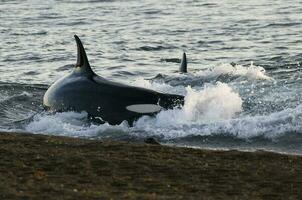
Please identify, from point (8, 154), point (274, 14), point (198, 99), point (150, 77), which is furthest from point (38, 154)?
point (274, 14)

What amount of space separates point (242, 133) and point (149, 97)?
172 centimetres

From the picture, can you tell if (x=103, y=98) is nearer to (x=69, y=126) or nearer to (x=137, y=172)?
(x=69, y=126)

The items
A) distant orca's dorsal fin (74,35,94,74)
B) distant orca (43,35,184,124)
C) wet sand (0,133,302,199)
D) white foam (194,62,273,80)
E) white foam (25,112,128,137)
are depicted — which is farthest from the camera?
white foam (194,62,273,80)

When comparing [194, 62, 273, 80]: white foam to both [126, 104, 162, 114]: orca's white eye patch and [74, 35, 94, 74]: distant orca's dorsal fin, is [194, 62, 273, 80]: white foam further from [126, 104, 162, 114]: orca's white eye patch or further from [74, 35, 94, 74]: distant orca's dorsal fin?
[126, 104, 162, 114]: orca's white eye patch

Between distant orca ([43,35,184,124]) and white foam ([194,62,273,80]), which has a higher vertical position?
distant orca ([43,35,184,124])

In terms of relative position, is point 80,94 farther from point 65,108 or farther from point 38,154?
point 38,154

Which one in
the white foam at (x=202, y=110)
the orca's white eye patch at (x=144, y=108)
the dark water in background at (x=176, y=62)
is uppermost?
the orca's white eye patch at (x=144, y=108)

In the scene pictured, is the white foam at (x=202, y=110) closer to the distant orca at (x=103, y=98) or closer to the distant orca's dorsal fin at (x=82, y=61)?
the distant orca at (x=103, y=98)

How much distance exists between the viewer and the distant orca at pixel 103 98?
1376 centimetres

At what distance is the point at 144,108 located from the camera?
1370 cm

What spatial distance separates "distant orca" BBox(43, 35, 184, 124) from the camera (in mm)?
13758

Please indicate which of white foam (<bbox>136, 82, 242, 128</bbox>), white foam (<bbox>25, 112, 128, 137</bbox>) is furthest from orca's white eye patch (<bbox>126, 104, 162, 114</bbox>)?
white foam (<bbox>25, 112, 128, 137</bbox>)

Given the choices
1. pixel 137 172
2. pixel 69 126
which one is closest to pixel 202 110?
pixel 69 126

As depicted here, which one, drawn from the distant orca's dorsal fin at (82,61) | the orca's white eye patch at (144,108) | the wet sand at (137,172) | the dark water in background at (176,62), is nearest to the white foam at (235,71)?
the dark water in background at (176,62)
